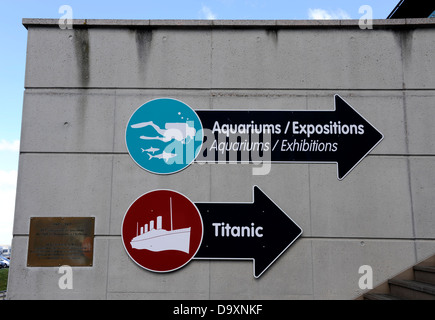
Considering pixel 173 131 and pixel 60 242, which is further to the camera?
pixel 173 131

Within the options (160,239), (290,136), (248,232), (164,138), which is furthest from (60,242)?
(290,136)

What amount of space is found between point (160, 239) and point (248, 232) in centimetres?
112

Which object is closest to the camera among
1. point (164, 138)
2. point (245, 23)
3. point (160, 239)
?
point (160, 239)

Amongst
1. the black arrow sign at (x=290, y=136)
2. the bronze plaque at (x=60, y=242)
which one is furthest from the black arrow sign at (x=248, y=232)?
the bronze plaque at (x=60, y=242)

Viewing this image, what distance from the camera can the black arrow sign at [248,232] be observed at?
4668 millimetres

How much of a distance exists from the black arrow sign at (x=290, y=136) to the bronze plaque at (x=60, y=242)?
1.78 m

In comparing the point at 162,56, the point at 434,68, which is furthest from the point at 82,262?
the point at 434,68

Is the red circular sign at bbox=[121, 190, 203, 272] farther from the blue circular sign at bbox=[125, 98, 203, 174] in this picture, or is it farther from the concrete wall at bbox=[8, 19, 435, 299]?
the blue circular sign at bbox=[125, 98, 203, 174]

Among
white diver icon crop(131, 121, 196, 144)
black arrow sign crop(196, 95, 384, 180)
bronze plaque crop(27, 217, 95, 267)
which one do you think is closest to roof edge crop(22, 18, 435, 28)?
black arrow sign crop(196, 95, 384, 180)

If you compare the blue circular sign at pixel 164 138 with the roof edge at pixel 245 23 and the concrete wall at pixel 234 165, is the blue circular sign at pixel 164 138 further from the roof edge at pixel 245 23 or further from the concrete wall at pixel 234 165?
the roof edge at pixel 245 23

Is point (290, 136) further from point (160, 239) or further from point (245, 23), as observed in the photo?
point (160, 239)

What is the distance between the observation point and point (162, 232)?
4.70 meters

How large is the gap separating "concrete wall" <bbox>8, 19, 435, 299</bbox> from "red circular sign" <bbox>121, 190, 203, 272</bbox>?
0.41ft
